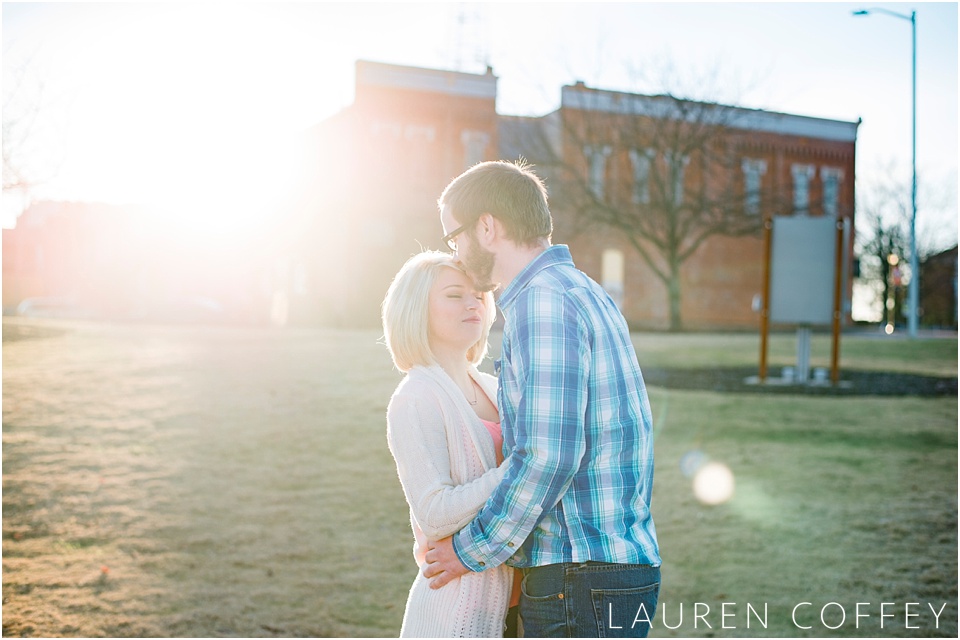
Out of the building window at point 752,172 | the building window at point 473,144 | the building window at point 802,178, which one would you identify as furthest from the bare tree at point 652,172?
the building window at point 802,178

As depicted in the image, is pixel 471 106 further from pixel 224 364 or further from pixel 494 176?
pixel 494 176

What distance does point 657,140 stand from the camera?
1401 inches

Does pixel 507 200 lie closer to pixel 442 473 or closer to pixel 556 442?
pixel 556 442

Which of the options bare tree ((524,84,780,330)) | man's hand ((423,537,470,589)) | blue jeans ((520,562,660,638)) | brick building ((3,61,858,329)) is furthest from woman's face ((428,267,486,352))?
bare tree ((524,84,780,330))

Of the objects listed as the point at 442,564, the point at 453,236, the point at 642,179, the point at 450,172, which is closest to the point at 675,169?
the point at 642,179

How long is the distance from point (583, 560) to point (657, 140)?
Answer: 3456 centimetres

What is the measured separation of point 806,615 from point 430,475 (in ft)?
11.7

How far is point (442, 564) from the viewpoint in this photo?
8.52 ft

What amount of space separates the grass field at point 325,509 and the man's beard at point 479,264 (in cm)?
298

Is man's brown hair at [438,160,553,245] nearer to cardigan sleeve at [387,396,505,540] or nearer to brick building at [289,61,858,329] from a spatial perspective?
cardigan sleeve at [387,396,505,540]

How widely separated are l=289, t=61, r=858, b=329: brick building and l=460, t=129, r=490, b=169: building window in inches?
1.7

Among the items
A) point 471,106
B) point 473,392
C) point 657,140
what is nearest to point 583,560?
point 473,392

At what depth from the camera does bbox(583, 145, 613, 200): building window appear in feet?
121

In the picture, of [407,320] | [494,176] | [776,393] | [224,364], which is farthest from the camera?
[224,364]
